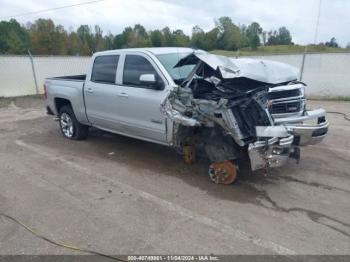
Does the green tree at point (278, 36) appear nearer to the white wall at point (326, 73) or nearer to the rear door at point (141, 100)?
the white wall at point (326, 73)

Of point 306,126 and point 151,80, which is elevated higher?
point 151,80

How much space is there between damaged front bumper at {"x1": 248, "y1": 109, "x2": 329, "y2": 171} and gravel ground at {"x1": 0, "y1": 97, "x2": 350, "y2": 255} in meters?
0.51

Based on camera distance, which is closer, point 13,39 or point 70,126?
point 70,126

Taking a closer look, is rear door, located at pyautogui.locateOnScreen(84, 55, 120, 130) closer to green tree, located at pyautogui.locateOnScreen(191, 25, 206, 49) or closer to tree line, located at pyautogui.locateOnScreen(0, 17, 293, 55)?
green tree, located at pyautogui.locateOnScreen(191, 25, 206, 49)

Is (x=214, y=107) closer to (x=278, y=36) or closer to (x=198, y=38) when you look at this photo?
(x=198, y=38)

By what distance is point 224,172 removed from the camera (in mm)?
5066

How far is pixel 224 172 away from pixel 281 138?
3.25ft

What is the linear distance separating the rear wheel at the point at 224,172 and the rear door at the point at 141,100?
3.29ft

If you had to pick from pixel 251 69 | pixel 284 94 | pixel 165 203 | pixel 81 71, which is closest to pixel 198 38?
pixel 81 71

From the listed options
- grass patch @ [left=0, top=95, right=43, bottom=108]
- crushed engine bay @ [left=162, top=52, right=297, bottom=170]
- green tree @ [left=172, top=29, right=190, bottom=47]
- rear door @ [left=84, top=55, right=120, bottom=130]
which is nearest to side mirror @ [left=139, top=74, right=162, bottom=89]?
crushed engine bay @ [left=162, top=52, right=297, bottom=170]

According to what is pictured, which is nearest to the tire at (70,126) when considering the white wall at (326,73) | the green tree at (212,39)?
the white wall at (326,73)

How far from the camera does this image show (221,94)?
479cm

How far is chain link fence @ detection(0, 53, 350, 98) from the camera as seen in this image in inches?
524

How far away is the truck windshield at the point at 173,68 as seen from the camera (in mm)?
5600
